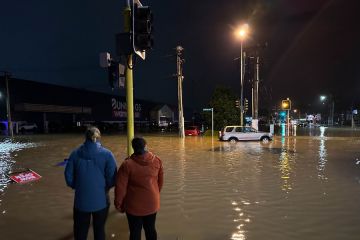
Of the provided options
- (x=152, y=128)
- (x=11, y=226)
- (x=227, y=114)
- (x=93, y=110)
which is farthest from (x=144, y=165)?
(x=93, y=110)

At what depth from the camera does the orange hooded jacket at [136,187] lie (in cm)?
474

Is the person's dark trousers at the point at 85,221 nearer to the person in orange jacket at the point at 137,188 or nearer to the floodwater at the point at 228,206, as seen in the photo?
the person in orange jacket at the point at 137,188

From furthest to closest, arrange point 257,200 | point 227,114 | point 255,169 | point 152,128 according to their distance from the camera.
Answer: point 152,128
point 227,114
point 255,169
point 257,200

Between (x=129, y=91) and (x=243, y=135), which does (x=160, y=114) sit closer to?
(x=243, y=135)

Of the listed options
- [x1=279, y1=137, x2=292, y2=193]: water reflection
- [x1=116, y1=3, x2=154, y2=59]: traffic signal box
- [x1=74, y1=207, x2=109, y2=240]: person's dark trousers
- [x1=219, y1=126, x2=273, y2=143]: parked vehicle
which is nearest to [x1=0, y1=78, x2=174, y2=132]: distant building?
[x1=219, y1=126, x2=273, y2=143]: parked vehicle

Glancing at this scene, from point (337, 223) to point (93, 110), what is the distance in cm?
7515

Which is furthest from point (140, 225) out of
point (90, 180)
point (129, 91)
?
A: point (129, 91)

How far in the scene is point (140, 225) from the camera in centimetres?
484

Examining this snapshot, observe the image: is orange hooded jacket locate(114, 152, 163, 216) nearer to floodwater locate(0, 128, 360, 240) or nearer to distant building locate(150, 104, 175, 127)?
floodwater locate(0, 128, 360, 240)

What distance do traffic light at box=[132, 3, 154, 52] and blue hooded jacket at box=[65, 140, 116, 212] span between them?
342cm

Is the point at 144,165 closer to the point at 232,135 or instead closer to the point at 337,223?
the point at 337,223

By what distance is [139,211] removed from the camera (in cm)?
476

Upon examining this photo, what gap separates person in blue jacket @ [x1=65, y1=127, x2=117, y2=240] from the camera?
4816 mm

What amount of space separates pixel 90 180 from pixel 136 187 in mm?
568
